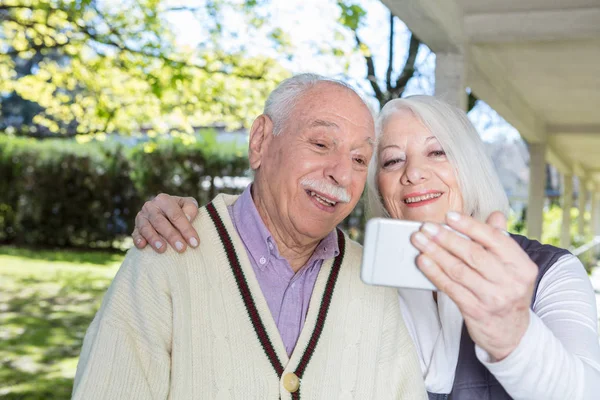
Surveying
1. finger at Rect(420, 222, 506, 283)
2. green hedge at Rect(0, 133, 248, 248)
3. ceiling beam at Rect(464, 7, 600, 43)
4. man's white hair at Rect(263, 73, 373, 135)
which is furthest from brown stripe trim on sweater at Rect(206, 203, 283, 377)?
green hedge at Rect(0, 133, 248, 248)

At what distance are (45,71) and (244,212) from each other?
822 centimetres

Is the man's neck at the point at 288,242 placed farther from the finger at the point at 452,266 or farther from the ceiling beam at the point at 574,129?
the ceiling beam at the point at 574,129

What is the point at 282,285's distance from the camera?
6.84ft

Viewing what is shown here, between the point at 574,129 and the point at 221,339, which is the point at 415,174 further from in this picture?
the point at 574,129

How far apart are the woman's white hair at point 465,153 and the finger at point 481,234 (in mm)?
1018

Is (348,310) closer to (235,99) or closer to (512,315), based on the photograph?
(512,315)

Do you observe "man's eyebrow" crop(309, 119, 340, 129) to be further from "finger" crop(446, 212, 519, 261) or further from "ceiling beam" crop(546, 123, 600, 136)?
"ceiling beam" crop(546, 123, 600, 136)

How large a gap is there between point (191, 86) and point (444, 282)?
25.8 ft

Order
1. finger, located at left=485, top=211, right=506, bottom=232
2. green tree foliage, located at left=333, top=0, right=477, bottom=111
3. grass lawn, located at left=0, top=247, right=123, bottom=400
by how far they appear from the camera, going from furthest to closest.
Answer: green tree foliage, located at left=333, top=0, right=477, bottom=111 → grass lawn, located at left=0, top=247, right=123, bottom=400 → finger, located at left=485, top=211, right=506, bottom=232

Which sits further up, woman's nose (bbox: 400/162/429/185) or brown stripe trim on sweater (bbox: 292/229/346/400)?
woman's nose (bbox: 400/162/429/185)

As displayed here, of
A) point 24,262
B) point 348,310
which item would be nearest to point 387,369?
point 348,310

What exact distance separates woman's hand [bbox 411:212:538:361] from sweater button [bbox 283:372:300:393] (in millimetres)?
→ 778

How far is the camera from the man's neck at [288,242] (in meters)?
2.11

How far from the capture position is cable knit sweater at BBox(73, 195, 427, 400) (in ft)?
5.97
